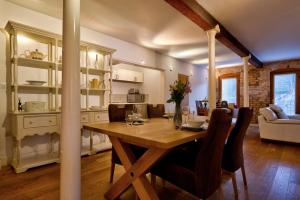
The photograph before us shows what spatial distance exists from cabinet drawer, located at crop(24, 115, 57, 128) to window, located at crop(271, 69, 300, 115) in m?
A: 7.68

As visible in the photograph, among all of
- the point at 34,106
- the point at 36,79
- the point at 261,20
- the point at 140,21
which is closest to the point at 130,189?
the point at 34,106

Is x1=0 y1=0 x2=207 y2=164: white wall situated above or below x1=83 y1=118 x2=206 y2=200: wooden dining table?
above

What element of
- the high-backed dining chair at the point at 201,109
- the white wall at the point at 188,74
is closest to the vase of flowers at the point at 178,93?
the white wall at the point at 188,74

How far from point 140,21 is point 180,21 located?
750mm

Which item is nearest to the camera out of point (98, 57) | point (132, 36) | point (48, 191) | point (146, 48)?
point (48, 191)

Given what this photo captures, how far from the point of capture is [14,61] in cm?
264

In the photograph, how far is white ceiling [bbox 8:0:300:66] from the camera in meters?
2.84

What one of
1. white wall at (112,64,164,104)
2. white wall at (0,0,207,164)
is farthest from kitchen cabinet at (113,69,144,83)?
white wall at (0,0,207,164)

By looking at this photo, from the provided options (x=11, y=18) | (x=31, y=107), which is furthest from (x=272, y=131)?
(x=11, y=18)

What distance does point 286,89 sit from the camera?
22.8 feet

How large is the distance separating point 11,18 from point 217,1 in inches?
125

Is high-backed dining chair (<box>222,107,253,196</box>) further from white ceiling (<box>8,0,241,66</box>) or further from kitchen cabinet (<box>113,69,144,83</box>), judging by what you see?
kitchen cabinet (<box>113,69,144,83</box>)

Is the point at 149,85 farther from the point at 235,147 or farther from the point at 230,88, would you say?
the point at 235,147

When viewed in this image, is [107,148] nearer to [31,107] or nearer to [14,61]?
[31,107]
